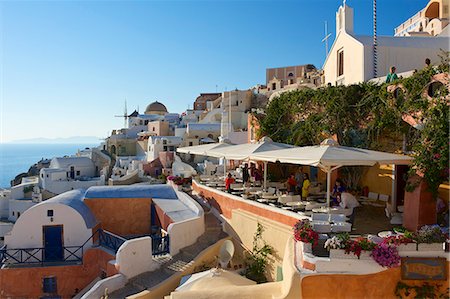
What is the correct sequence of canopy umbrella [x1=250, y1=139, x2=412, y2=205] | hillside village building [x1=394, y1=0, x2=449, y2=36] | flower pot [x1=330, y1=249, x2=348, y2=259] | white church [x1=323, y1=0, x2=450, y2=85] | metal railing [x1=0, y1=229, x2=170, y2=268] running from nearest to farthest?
flower pot [x1=330, y1=249, x2=348, y2=259], canopy umbrella [x1=250, y1=139, x2=412, y2=205], metal railing [x1=0, y1=229, x2=170, y2=268], white church [x1=323, y1=0, x2=450, y2=85], hillside village building [x1=394, y1=0, x2=449, y2=36]

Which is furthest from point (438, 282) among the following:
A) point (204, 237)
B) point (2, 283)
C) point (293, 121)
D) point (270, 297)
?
point (2, 283)

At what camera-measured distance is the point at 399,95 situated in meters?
12.9

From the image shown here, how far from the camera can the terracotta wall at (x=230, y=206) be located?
11.8m

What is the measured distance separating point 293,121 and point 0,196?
126 feet

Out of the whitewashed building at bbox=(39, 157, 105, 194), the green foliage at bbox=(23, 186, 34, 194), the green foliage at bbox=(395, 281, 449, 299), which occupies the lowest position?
the green foliage at bbox=(23, 186, 34, 194)

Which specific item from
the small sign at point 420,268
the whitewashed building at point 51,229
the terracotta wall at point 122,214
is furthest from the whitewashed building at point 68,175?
the small sign at point 420,268

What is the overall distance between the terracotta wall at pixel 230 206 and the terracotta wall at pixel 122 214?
2.98 metres

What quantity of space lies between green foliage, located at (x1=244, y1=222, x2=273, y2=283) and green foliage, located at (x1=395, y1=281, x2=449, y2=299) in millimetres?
4653

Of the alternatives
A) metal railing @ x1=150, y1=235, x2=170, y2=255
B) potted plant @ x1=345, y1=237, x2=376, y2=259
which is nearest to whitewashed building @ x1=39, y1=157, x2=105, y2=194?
metal railing @ x1=150, y1=235, x2=170, y2=255

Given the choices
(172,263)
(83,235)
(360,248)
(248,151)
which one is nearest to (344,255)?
(360,248)

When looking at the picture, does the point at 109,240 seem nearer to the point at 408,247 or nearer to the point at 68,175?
the point at 408,247

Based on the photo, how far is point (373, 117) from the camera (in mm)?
14273

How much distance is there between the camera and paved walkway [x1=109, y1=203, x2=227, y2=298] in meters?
11.5

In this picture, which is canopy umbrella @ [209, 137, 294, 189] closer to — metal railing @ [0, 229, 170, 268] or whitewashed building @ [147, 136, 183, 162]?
metal railing @ [0, 229, 170, 268]
